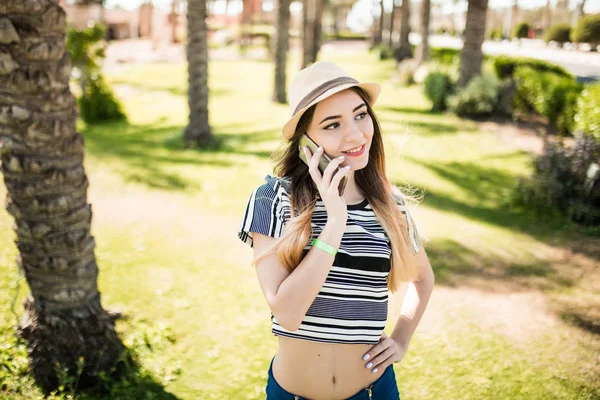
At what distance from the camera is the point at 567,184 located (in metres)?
8.15

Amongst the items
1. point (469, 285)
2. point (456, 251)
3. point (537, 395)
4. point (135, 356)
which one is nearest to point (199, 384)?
point (135, 356)

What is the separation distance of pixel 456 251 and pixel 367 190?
5.10 meters

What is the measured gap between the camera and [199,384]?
4.37 m

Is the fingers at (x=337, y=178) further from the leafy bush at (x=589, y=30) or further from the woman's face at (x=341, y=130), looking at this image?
the leafy bush at (x=589, y=30)

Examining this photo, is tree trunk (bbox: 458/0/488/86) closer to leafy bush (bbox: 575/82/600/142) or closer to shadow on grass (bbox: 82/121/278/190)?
leafy bush (bbox: 575/82/600/142)

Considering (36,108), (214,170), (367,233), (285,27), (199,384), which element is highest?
(285,27)

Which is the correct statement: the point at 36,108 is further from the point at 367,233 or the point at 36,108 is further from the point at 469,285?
the point at 469,285

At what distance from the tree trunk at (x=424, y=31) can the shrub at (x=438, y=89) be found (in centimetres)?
794

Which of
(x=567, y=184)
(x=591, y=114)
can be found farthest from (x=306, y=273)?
(x=591, y=114)

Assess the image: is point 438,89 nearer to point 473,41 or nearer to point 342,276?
point 473,41

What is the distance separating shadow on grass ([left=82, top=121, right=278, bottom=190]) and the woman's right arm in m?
7.83

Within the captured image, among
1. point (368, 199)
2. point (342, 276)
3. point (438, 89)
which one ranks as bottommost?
point (342, 276)

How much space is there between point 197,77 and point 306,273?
438 inches

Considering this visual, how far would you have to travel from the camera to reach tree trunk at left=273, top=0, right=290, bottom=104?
56.5ft
